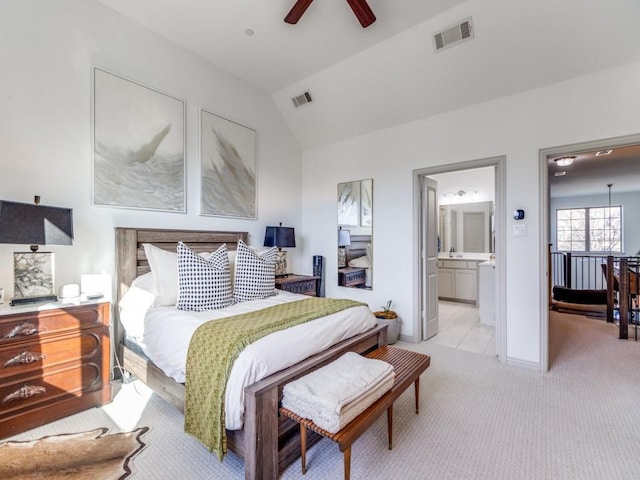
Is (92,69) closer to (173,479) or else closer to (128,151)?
(128,151)

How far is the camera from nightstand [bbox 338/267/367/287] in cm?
439

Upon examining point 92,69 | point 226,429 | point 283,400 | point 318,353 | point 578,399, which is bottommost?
point 578,399

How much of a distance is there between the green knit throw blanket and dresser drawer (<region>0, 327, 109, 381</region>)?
1.02 m

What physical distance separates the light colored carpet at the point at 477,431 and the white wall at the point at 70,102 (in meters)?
1.49

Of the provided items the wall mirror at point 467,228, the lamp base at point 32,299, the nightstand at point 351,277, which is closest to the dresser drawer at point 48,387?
the lamp base at point 32,299

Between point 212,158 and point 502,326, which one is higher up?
point 212,158

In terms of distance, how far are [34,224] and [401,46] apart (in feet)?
11.7

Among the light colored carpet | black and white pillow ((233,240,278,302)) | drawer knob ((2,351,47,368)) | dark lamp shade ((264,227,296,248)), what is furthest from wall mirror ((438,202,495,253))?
drawer knob ((2,351,47,368))

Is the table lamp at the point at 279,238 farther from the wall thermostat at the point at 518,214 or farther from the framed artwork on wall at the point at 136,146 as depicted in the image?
the wall thermostat at the point at 518,214

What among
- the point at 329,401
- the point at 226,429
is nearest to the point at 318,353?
the point at 329,401

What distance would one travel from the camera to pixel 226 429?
168 cm

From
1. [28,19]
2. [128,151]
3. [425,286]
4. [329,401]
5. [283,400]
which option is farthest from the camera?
[425,286]

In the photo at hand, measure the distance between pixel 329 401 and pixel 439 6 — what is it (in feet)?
10.8

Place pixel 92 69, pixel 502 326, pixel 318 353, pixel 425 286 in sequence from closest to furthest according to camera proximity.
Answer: pixel 318 353
pixel 92 69
pixel 502 326
pixel 425 286
